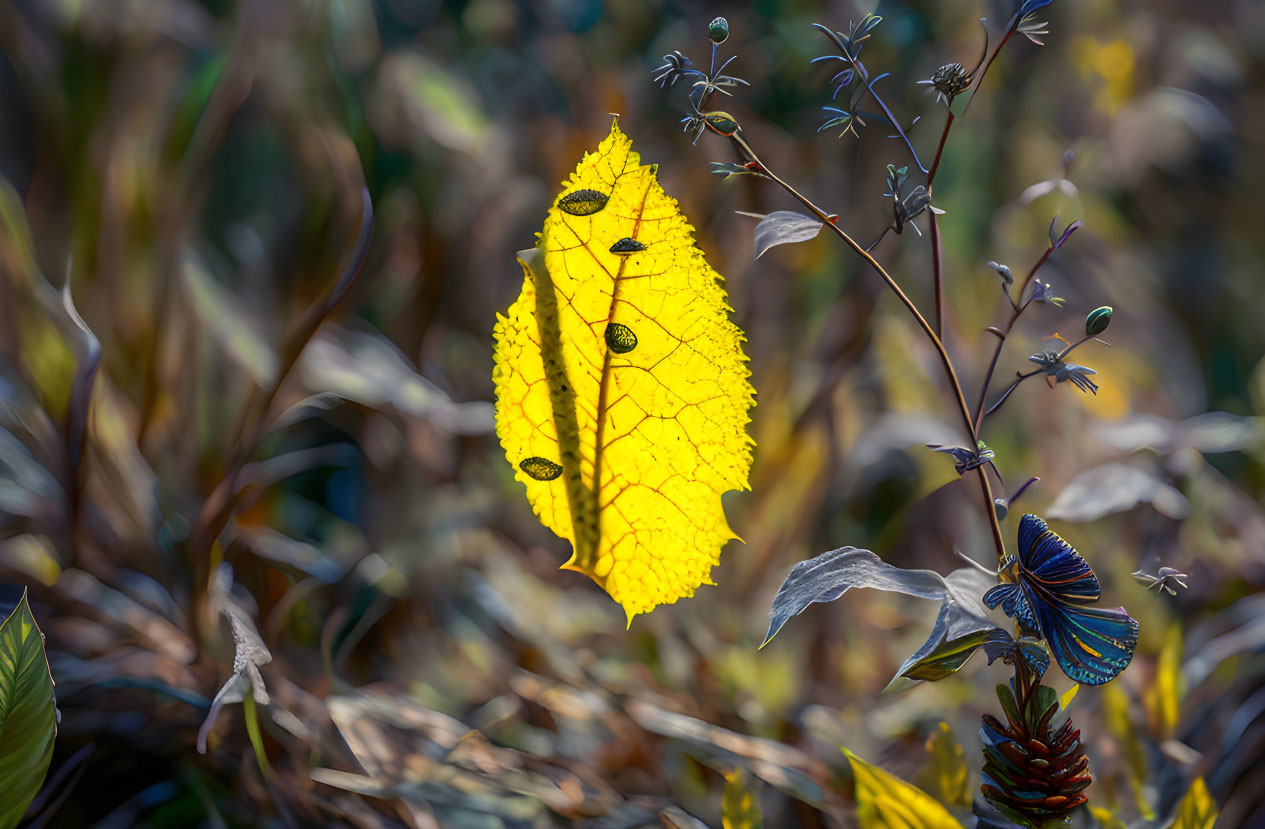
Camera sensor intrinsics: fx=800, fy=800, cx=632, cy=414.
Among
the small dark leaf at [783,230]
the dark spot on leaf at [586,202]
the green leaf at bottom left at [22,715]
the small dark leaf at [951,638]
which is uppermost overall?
the dark spot on leaf at [586,202]

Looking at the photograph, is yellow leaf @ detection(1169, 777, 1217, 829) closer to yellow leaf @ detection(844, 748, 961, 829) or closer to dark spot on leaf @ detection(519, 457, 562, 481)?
yellow leaf @ detection(844, 748, 961, 829)

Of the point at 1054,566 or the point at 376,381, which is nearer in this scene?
the point at 1054,566

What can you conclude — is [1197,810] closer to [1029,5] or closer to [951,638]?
[951,638]

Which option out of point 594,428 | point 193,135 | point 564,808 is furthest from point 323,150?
point 564,808

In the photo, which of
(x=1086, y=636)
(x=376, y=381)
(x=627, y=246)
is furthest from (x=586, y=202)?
(x=1086, y=636)

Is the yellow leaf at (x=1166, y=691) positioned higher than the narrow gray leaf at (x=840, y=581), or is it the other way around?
the yellow leaf at (x=1166, y=691)

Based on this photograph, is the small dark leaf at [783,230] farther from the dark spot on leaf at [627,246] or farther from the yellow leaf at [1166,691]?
the yellow leaf at [1166,691]

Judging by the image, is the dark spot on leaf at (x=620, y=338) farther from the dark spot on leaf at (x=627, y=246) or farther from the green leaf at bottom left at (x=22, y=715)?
the green leaf at bottom left at (x=22, y=715)

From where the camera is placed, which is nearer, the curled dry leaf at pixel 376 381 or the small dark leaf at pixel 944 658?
the small dark leaf at pixel 944 658

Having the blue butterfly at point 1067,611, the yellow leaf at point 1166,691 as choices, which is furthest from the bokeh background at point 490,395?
the blue butterfly at point 1067,611
